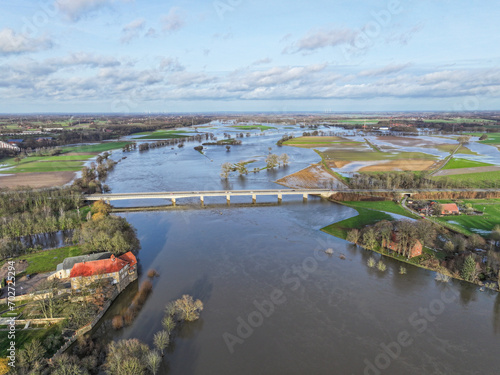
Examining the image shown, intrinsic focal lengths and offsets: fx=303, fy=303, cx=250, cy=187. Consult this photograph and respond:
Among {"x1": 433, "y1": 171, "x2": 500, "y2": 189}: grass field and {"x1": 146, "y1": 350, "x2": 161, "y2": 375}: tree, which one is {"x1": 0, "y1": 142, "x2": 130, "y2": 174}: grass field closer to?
{"x1": 146, "y1": 350, "x2": 161, "y2": 375}: tree

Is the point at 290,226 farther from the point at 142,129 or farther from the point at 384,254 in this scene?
the point at 142,129

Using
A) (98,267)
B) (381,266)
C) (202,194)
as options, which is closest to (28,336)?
(98,267)

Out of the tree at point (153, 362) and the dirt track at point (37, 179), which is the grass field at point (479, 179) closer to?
the tree at point (153, 362)

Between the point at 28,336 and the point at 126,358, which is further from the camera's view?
the point at 28,336

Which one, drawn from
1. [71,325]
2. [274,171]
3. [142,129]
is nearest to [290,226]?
[71,325]

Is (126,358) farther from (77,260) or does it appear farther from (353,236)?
(353,236)

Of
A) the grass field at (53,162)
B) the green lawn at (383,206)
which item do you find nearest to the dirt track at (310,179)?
the green lawn at (383,206)

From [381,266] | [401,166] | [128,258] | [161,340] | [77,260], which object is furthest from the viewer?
[401,166]
